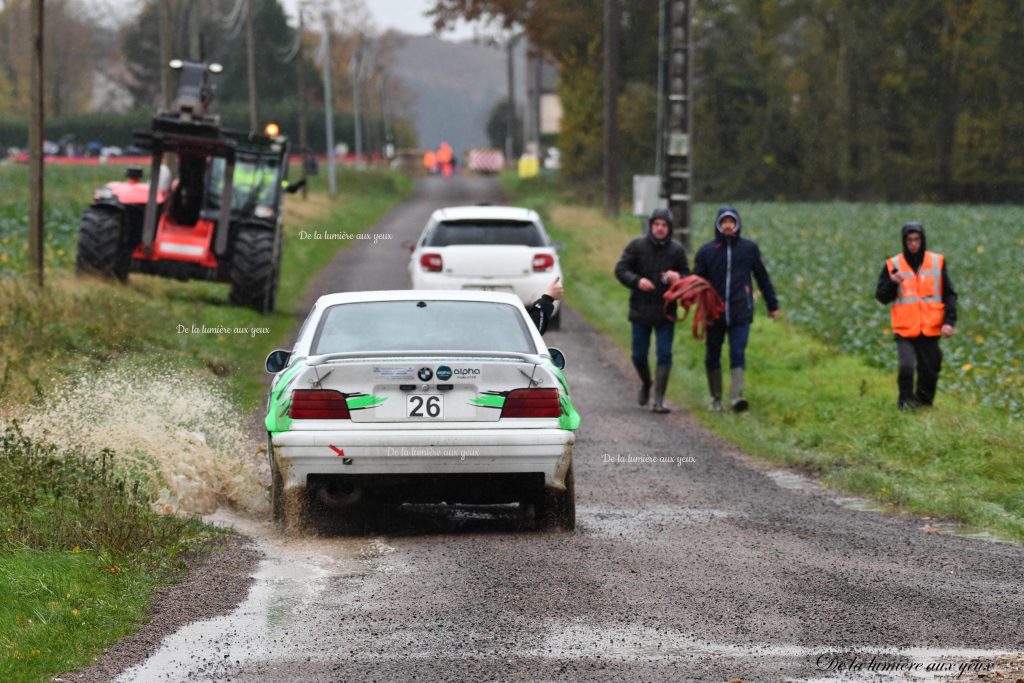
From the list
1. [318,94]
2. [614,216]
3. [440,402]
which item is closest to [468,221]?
[440,402]

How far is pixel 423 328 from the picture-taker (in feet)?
31.0

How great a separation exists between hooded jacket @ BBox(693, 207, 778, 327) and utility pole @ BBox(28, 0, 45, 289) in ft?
24.7

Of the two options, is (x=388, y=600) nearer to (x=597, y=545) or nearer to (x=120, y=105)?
(x=597, y=545)

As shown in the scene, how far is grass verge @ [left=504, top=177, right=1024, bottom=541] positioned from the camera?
35.5ft

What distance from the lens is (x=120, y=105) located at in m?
148

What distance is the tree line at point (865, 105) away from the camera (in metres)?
70.6

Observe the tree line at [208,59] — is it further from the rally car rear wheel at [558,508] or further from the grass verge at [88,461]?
the rally car rear wheel at [558,508]

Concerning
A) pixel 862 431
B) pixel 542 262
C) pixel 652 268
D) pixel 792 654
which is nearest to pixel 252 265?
pixel 542 262

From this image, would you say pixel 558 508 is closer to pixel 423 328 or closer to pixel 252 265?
pixel 423 328

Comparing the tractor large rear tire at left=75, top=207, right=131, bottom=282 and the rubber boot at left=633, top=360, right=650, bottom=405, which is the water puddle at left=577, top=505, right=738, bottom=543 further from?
the tractor large rear tire at left=75, top=207, right=131, bottom=282

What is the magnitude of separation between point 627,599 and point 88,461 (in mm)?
3751

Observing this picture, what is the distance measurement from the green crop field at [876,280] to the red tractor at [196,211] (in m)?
7.46

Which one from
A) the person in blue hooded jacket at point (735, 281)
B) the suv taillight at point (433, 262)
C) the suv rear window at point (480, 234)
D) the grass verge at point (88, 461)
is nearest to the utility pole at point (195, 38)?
the grass verge at point (88, 461)

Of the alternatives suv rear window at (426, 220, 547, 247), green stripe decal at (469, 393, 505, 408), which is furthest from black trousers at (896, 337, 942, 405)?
suv rear window at (426, 220, 547, 247)
